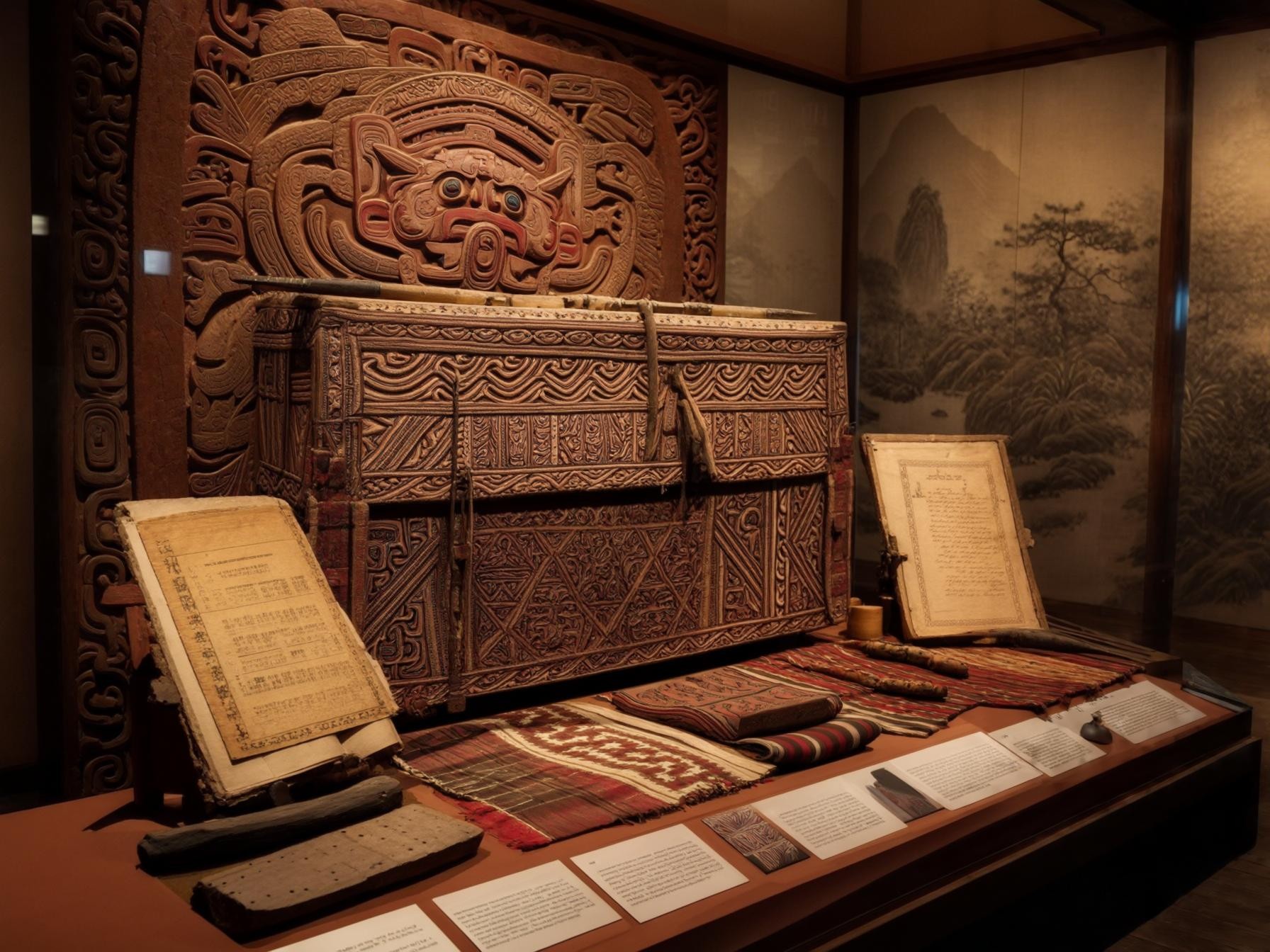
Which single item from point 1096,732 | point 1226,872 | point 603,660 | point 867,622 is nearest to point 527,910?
point 603,660

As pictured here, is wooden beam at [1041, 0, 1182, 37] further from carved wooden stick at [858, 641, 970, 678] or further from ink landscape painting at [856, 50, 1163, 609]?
carved wooden stick at [858, 641, 970, 678]

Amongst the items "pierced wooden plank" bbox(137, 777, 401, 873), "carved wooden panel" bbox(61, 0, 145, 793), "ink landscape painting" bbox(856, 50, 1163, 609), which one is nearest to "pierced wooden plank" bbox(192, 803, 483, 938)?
"pierced wooden plank" bbox(137, 777, 401, 873)

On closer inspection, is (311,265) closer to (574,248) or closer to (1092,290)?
(574,248)

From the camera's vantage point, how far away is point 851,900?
225 centimetres

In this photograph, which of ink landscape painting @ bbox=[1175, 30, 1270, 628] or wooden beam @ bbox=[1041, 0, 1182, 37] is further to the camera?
wooden beam @ bbox=[1041, 0, 1182, 37]

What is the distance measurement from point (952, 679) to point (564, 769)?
1.43 m

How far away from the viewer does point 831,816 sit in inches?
96.0

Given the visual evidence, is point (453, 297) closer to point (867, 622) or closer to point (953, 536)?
point (867, 622)

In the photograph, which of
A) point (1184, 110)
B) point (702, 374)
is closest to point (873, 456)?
point (702, 374)

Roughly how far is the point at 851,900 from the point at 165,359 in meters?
2.07

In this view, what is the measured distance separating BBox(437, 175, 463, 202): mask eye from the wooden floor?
8.69 ft

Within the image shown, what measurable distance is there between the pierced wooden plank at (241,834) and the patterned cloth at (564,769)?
311 mm

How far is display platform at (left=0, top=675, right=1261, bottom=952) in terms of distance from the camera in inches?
73.9

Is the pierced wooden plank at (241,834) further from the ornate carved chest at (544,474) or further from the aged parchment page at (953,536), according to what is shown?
the aged parchment page at (953,536)
